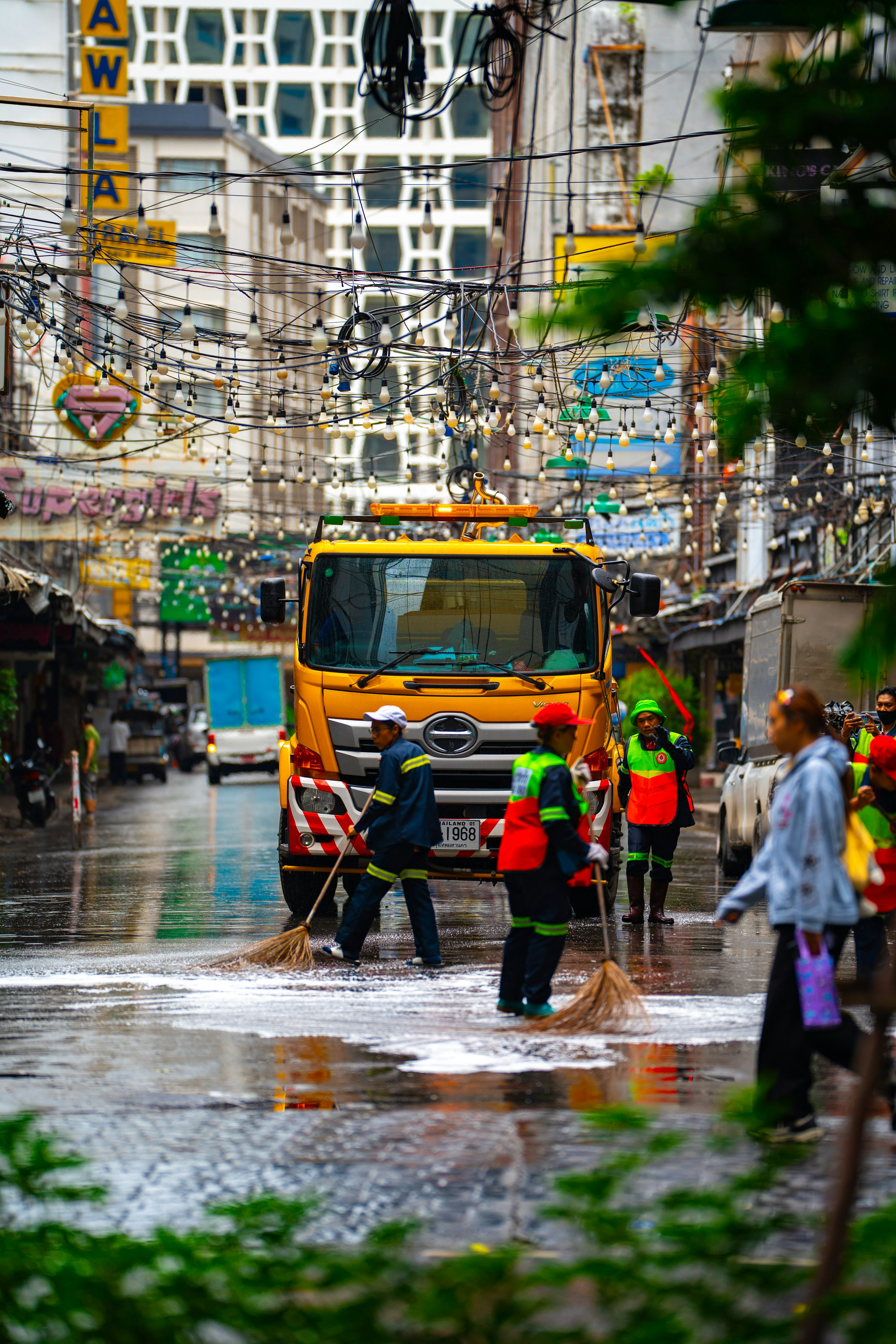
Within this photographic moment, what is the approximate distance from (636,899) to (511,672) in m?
2.29

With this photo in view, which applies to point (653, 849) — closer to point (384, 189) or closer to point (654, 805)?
point (654, 805)

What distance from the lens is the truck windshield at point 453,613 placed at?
14.1m

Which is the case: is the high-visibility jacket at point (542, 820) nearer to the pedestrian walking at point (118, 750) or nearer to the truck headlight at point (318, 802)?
the truck headlight at point (318, 802)

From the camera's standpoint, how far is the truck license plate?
1375 cm

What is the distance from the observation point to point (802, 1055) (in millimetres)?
6586

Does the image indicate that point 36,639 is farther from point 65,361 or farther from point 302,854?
point 302,854

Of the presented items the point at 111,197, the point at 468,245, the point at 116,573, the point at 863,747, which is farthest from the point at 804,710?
the point at 468,245

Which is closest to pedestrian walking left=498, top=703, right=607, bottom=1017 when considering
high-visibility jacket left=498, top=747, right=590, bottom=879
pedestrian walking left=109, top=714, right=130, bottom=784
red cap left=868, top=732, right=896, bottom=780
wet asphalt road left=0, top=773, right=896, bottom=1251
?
high-visibility jacket left=498, top=747, right=590, bottom=879

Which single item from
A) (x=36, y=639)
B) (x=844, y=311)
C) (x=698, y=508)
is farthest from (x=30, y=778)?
(x=844, y=311)

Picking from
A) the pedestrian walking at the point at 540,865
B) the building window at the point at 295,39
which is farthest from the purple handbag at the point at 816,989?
the building window at the point at 295,39

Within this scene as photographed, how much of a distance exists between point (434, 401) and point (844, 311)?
18.0 m

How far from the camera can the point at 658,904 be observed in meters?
14.4

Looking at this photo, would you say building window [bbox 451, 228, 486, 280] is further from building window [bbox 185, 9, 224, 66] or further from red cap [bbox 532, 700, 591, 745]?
red cap [bbox 532, 700, 591, 745]

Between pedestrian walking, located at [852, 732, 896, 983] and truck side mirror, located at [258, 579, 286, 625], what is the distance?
6.31 m
